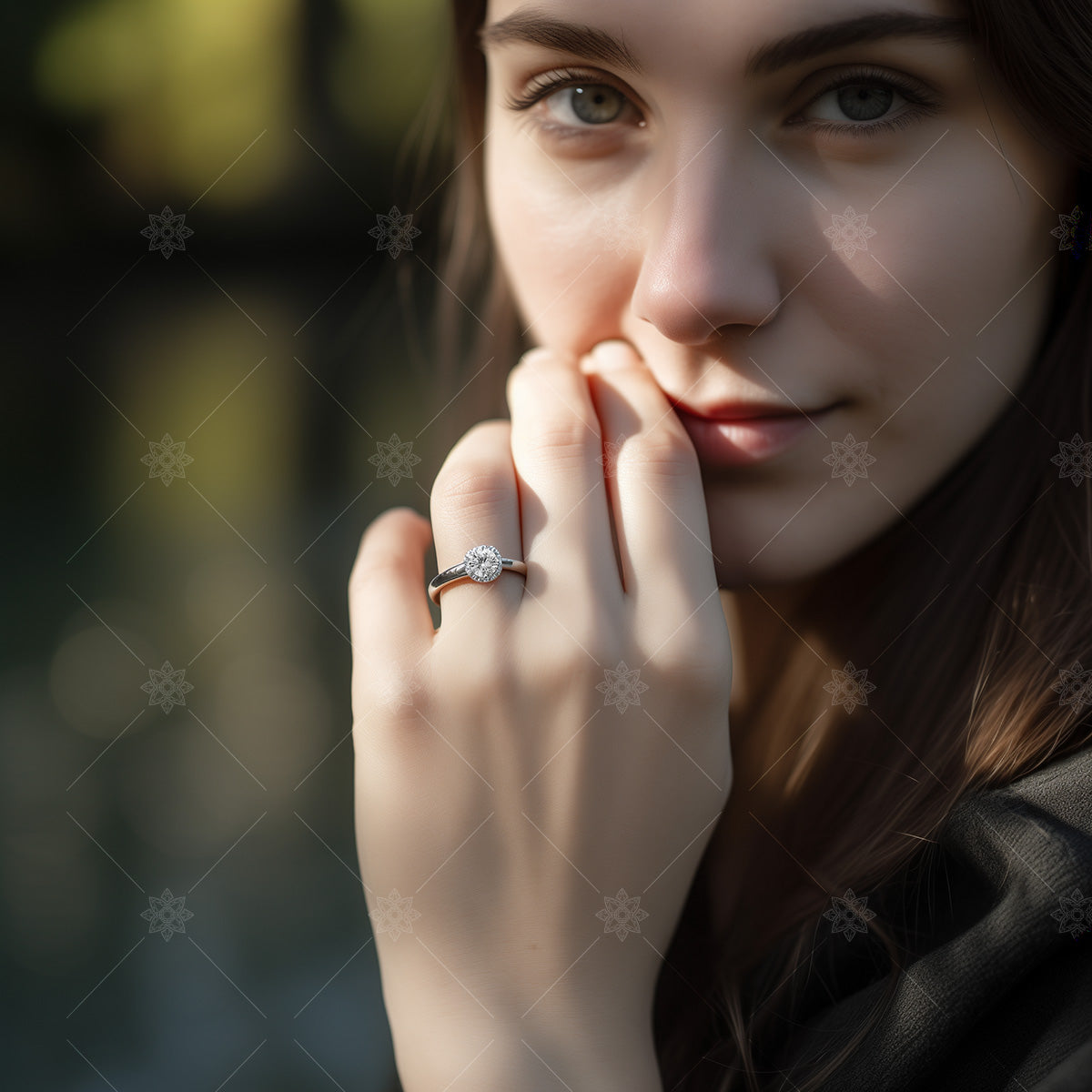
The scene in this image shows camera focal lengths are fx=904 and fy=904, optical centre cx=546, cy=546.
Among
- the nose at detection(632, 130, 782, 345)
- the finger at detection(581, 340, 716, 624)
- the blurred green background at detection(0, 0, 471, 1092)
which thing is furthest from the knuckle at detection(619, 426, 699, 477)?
the blurred green background at detection(0, 0, 471, 1092)

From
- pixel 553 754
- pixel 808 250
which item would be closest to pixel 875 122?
pixel 808 250

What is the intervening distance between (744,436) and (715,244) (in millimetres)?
200

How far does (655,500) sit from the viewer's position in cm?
96

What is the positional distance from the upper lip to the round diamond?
10.4 inches

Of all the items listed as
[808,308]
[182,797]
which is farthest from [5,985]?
[808,308]

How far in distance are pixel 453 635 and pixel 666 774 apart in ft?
0.86

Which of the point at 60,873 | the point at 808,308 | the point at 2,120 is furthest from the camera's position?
the point at 60,873

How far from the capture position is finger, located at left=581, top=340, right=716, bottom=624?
943 millimetres

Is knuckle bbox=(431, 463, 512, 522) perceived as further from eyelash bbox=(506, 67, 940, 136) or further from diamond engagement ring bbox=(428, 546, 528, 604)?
eyelash bbox=(506, 67, 940, 136)

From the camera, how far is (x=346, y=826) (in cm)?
253

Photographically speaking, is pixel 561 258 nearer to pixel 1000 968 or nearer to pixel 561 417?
pixel 561 417

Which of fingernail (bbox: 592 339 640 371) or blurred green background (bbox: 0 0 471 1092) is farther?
blurred green background (bbox: 0 0 471 1092)

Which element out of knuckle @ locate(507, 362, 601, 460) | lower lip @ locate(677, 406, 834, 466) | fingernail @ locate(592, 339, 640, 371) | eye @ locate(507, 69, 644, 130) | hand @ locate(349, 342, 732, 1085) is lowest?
hand @ locate(349, 342, 732, 1085)

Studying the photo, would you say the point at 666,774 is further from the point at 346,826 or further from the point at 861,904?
the point at 346,826
